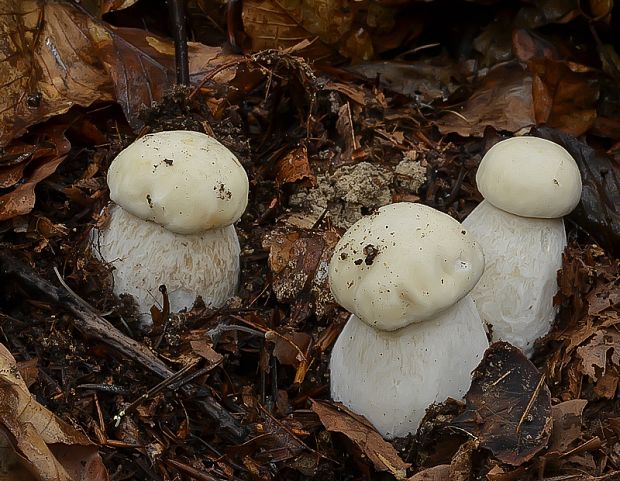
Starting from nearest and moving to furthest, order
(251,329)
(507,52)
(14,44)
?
(251,329), (14,44), (507,52)

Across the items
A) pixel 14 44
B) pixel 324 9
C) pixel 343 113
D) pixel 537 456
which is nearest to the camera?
pixel 537 456

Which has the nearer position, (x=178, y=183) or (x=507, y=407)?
(x=507, y=407)

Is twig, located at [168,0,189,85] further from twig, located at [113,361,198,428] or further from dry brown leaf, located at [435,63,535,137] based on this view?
twig, located at [113,361,198,428]

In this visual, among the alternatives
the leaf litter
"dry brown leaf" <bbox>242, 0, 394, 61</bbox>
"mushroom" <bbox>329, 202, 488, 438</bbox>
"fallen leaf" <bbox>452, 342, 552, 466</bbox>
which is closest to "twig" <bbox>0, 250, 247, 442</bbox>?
the leaf litter

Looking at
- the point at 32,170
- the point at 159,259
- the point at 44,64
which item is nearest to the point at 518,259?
the point at 159,259

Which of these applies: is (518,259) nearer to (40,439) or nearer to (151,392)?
A: (151,392)

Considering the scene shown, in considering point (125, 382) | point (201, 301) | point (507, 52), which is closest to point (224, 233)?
point (201, 301)

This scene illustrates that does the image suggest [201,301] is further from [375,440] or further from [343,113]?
[343,113]
